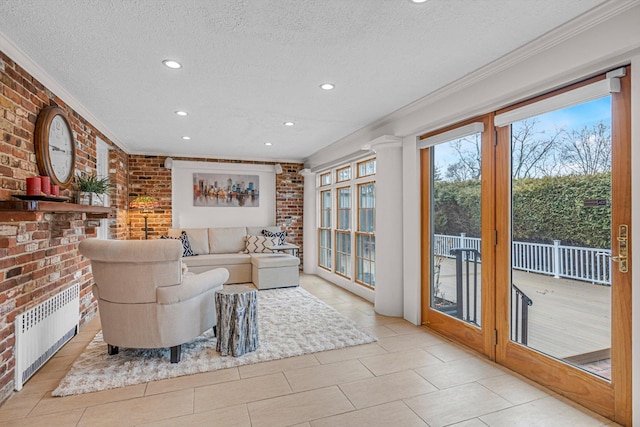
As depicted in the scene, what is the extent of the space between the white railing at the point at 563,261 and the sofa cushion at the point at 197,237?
16.6ft

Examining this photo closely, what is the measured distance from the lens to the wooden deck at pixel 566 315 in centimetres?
217

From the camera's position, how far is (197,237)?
6199mm

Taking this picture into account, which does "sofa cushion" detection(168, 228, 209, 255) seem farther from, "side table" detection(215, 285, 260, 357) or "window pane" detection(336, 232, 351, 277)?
"side table" detection(215, 285, 260, 357)

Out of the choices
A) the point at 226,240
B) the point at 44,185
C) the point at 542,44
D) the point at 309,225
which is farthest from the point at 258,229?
the point at 542,44

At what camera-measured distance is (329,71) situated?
9.03ft

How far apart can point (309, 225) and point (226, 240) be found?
1.65m

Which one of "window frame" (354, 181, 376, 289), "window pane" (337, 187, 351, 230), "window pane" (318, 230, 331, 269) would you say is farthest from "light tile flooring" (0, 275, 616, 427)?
"window pane" (318, 230, 331, 269)

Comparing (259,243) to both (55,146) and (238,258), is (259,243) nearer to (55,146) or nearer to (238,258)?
(238,258)

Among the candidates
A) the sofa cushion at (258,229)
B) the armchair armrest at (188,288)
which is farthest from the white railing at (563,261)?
the sofa cushion at (258,229)

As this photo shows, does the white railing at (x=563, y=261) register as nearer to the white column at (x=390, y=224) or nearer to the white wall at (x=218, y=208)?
the white column at (x=390, y=224)

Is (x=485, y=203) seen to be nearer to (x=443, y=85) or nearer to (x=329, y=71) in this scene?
(x=443, y=85)

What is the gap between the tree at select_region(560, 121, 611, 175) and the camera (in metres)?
2.14

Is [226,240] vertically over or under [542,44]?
under

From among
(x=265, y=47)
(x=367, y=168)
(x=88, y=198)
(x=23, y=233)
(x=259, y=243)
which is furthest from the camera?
(x=259, y=243)
